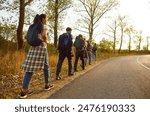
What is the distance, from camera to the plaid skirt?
9.72 metres

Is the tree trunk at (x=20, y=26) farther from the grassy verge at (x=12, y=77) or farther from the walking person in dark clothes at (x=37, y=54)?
the walking person in dark clothes at (x=37, y=54)

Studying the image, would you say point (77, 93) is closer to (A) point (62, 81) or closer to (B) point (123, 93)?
(B) point (123, 93)

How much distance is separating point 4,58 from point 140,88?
7.19 metres

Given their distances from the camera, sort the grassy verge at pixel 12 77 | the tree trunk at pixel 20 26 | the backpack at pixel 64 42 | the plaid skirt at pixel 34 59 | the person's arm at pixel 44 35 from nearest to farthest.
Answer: the plaid skirt at pixel 34 59
the person's arm at pixel 44 35
the grassy verge at pixel 12 77
the backpack at pixel 64 42
the tree trunk at pixel 20 26

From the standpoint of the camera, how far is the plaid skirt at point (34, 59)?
9.72m

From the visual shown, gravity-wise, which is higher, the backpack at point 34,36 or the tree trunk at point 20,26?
the tree trunk at point 20,26

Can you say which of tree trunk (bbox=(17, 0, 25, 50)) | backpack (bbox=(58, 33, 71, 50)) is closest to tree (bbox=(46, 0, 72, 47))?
tree trunk (bbox=(17, 0, 25, 50))

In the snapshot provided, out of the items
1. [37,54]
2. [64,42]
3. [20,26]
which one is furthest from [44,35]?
[20,26]

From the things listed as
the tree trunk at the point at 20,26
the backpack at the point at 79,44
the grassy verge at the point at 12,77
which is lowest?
the grassy verge at the point at 12,77

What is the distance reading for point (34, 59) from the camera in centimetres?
977

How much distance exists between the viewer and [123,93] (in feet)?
32.8

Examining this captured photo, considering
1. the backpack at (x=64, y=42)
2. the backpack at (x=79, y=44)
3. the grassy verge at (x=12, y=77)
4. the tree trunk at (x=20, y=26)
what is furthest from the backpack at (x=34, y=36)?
the tree trunk at (x=20, y=26)

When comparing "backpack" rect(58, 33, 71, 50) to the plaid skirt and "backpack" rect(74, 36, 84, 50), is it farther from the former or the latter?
"backpack" rect(74, 36, 84, 50)

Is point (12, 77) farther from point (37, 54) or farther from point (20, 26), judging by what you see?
point (20, 26)
